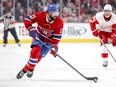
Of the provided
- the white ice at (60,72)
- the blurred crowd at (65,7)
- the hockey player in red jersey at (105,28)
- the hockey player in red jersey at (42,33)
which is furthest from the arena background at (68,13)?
the hockey player in red jersey at (42,33)

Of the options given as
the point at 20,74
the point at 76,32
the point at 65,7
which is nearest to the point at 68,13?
the point at 65,7

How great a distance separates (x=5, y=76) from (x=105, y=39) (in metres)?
2.43

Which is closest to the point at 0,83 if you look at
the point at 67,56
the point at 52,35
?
the point at 52,35

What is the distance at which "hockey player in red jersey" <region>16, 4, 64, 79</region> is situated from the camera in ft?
23.0

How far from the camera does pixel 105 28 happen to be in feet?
30.5

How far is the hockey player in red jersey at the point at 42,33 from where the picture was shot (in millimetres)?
7000

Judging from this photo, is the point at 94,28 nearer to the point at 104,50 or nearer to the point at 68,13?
the point at 104,50

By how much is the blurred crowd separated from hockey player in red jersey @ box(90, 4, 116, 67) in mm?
6790

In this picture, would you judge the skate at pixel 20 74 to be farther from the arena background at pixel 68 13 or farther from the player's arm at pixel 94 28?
the arena background at pixel 68 13

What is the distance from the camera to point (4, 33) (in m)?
14.8

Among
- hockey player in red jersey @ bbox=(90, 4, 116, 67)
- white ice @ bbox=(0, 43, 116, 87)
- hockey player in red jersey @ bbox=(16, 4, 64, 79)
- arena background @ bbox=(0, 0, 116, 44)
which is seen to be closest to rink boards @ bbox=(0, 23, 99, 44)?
arena background @ bbox=(0, 0, 116, 44)

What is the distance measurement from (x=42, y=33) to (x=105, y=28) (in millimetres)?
2334

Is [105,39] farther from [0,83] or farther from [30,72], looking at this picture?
[0,83]

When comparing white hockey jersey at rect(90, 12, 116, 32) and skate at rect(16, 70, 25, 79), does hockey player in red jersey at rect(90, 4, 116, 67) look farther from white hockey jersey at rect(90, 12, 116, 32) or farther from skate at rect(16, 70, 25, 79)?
skate at rect(16, 70, 25, 79)
